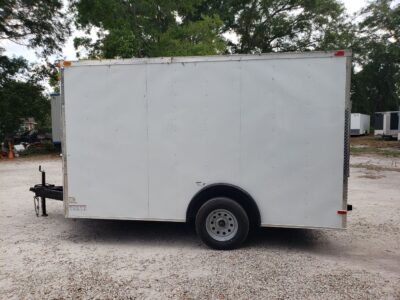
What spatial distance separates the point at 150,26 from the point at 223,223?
18.3 m

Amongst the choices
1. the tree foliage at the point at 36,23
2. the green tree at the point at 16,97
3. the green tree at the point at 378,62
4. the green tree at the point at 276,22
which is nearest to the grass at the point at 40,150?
the green tree at the point at 16,97

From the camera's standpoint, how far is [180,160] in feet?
17.2

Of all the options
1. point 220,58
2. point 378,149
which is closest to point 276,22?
point 378,149

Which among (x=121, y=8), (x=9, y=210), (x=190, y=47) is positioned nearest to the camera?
(x=9, y=210)

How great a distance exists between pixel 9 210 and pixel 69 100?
4029 millimetres

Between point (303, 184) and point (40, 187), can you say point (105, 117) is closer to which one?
point (40, 187)

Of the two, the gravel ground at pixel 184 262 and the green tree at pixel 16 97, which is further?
the green tree at pixel 16 97

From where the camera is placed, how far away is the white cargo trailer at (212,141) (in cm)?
490

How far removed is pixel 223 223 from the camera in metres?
5.27

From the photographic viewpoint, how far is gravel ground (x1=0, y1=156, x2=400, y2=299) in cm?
399

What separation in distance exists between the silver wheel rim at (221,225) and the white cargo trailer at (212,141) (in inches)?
0.6

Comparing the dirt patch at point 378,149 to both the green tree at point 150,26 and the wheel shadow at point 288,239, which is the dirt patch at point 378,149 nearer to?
the green tree at point 150,26

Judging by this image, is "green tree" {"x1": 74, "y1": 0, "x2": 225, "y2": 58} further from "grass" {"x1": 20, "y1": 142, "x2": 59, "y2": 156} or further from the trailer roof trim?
the trailer roof trim

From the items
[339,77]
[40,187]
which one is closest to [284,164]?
[339,77]
